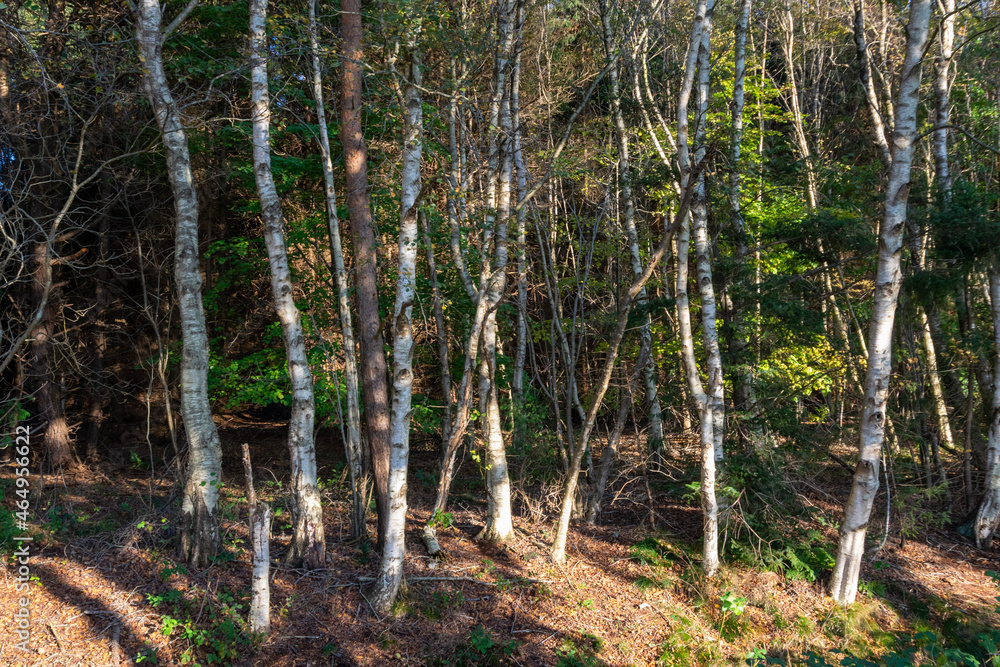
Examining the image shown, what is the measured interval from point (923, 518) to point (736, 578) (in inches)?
149

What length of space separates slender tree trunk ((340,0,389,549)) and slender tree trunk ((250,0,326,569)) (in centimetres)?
84

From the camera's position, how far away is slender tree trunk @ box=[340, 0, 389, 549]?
24.1 feet

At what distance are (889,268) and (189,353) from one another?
8144 mm

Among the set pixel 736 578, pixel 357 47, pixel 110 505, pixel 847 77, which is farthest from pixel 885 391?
pixel 847 77

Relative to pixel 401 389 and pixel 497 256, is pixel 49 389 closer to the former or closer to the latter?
pixel 401 389

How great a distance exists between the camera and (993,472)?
356 inches

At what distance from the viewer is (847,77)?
1623cm

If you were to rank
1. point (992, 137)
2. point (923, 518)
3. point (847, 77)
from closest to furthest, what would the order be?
point (923, 518) → point (992, 137) → point (847, 77)

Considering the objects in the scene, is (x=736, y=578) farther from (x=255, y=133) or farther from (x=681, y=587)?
(x=255, y=133)

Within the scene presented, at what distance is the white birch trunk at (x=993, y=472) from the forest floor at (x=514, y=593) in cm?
29

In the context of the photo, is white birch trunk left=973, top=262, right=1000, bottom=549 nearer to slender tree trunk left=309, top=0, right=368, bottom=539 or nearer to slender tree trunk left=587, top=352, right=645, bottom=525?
slender tree trunk left=587, top=352, right=645, bottom=525

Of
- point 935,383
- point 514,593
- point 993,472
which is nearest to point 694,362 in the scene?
point 514,593

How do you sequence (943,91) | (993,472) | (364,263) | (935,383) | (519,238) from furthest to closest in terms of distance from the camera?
(935,383), (943,91), (993,472), (519,238), (364,263)

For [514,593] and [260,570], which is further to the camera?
[514,593]
